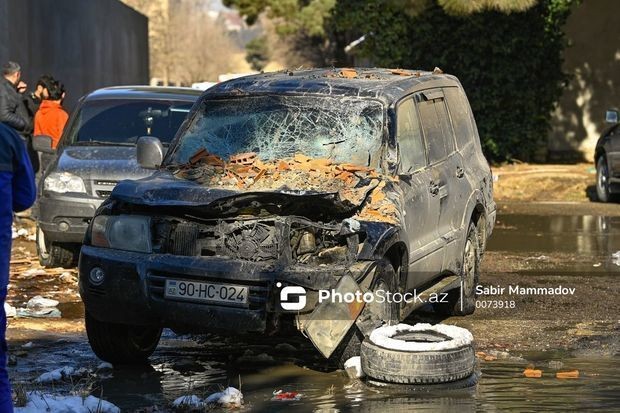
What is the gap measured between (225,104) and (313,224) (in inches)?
70.5

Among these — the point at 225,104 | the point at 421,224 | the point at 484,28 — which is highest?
the point at 484,28

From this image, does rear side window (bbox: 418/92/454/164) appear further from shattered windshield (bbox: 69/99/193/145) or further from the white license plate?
shattered windshield (bbox: 69/99/193/145)

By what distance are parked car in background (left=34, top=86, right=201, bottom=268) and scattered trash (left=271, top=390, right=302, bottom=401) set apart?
4761mm

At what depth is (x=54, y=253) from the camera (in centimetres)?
1220

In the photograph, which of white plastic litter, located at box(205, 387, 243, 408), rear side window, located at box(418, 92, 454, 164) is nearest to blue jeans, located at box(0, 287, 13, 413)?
white plastic litter, located at box(205, 387, 243, 408)

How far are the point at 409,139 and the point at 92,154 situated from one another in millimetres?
4514

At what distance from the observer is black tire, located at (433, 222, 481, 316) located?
31.5 feet

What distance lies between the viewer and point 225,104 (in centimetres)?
882

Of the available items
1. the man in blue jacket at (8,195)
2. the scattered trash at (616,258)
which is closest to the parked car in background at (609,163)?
the scattered trash at (616,258)

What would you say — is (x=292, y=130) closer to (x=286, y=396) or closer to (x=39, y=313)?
(x=286, y=396)

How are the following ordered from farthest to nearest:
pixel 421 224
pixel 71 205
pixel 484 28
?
pixel 484 28 → pixel 71 205 → pixel 421 224

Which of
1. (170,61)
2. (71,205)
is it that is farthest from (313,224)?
(170,61)

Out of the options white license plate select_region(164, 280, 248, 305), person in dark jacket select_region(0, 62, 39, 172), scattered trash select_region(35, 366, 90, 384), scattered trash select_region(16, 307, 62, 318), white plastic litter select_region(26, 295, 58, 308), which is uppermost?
person in dark jacket select_region(0, 62, 39, 172)

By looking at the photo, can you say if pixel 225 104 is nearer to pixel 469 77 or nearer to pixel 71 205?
pixel 71 205
